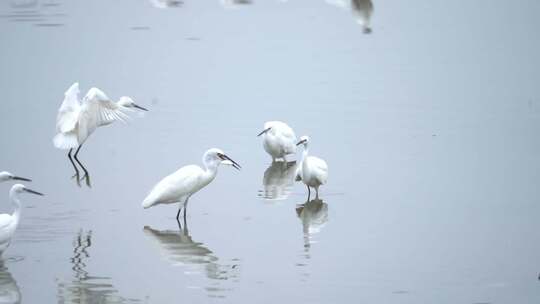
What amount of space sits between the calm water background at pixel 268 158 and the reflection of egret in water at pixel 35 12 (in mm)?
87

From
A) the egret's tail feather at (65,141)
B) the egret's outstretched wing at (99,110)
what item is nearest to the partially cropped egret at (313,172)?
the egret's outstretched wing at (99,110)

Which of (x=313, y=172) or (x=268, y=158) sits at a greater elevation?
(x=268, y=158)

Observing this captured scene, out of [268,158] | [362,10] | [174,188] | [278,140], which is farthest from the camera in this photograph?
[362,10]

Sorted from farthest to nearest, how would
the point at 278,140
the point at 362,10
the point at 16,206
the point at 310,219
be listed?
the point at 362,10
the point at 278,140
the point at 310,219
the point at 16,206

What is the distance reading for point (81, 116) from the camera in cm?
1348

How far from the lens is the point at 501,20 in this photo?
21.8 m

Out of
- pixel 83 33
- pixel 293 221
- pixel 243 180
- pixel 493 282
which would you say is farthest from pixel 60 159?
pixel 83 33

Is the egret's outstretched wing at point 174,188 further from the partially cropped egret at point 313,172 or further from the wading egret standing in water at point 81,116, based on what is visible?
the wading egret standing in water at point 81,116

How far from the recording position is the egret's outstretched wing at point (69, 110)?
44.6ft

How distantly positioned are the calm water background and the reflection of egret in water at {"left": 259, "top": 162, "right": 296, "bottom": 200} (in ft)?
0.44

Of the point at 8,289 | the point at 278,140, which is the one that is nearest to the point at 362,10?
the point at 278,140

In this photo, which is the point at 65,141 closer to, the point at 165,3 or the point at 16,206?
the point at 16,206

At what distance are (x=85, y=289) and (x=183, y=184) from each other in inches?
95.9

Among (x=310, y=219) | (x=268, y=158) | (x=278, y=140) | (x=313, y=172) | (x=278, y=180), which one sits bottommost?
(x=310, y=219)
